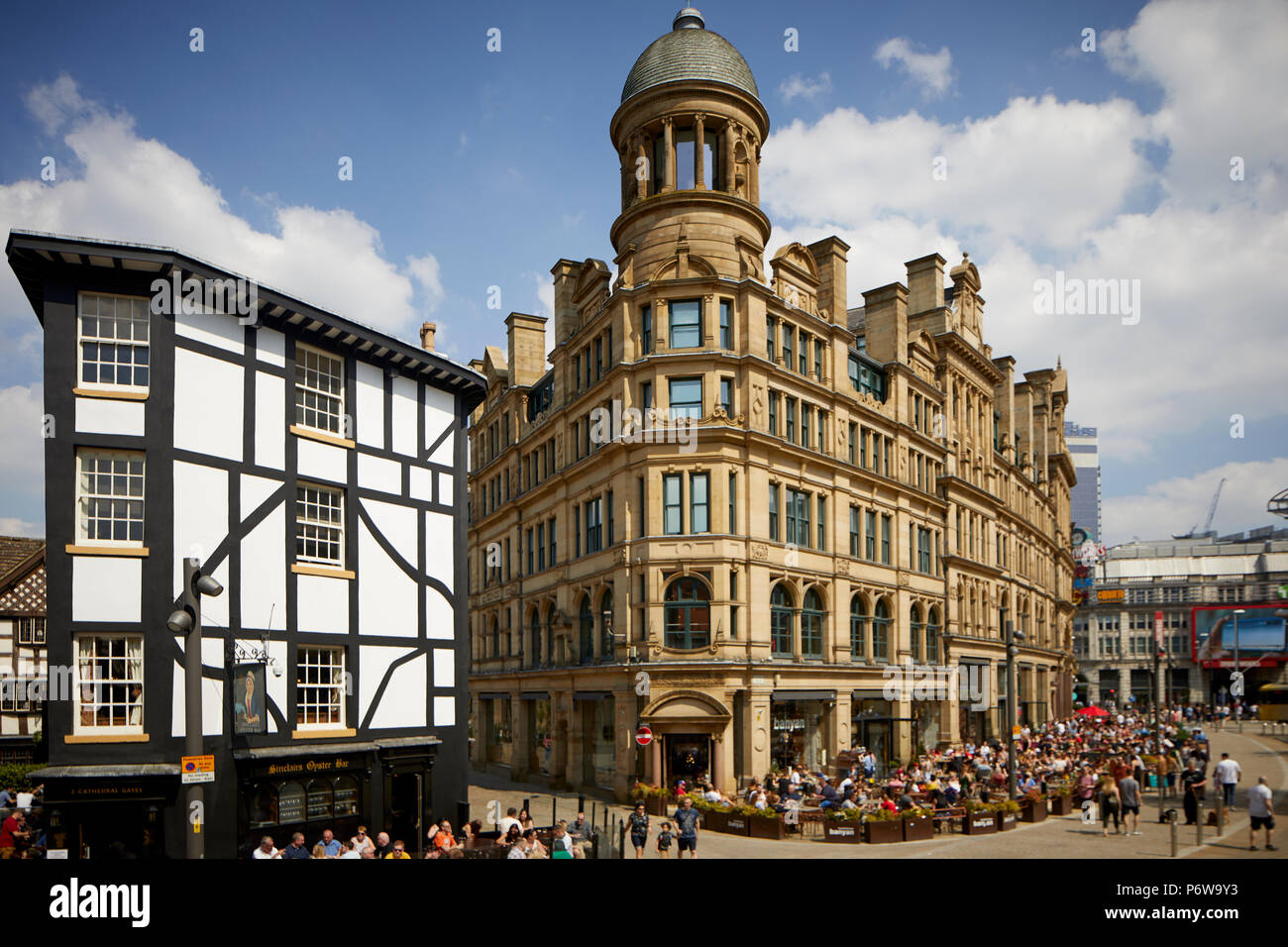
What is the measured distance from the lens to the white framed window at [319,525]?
21766 millimetres

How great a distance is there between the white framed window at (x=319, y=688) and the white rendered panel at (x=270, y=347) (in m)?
6.68

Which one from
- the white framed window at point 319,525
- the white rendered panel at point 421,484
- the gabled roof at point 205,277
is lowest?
the white framed window at point 319,525

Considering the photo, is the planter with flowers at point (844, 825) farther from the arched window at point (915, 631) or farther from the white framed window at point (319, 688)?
the arched window at point (915, 631)

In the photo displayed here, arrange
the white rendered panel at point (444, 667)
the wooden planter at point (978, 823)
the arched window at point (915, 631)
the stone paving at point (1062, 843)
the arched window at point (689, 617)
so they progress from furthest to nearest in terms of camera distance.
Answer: the arched window at point (915, 631)
the arched window at point (689, 617)
the wooden planter at point (978, 823)
the white rendered panel at point (444, 667)
the stone paving at point (1062, 843)

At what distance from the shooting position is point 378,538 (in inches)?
928

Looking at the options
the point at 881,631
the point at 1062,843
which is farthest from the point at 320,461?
the point at 881,631

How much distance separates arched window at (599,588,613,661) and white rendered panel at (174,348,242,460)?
2087 centimetres

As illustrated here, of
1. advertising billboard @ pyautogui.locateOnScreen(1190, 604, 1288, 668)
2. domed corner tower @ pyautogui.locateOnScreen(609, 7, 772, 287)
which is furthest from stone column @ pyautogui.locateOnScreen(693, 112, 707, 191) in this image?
advertising billboard @ pyautogui.locateOnScreen(1190, 604, 1288, 668)

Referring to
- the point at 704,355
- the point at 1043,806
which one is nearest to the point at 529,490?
the point at 704,355

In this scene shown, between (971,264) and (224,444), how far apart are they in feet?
167

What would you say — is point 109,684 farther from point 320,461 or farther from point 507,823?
point 507,823

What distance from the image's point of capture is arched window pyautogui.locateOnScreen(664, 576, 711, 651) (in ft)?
116

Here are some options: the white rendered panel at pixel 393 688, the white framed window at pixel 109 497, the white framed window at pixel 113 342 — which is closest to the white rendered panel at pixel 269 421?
the white framed window at pixel 113 342
